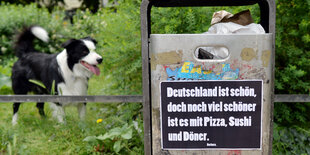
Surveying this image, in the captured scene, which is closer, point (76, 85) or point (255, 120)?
point (255, 120)

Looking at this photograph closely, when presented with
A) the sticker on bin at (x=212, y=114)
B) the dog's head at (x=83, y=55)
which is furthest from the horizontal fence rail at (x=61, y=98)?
the sticker on bin at (x=212, y=114)

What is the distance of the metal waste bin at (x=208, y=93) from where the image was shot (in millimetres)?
1399

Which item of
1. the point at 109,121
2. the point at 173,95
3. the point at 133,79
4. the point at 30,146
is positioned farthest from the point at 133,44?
the point at 173,95

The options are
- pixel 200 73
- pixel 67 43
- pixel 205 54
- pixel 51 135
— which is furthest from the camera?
pixel 67 43

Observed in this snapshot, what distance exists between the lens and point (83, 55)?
330cm

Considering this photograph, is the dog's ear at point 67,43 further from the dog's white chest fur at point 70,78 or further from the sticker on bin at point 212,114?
the sticker on bin at point 212,114

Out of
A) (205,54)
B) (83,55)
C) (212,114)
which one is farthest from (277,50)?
(83,55)

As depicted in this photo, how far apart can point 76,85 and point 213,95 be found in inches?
92.7

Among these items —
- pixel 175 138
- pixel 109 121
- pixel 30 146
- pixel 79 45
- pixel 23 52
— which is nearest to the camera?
pixel 175 138

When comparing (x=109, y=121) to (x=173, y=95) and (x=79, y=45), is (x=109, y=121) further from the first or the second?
(x=173, y=95)

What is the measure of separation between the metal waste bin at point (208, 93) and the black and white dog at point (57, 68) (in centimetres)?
184

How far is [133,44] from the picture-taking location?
3037 millimetres

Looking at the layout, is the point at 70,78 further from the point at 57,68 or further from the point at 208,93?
the point at 208,93

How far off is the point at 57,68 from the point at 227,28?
2269 mm
